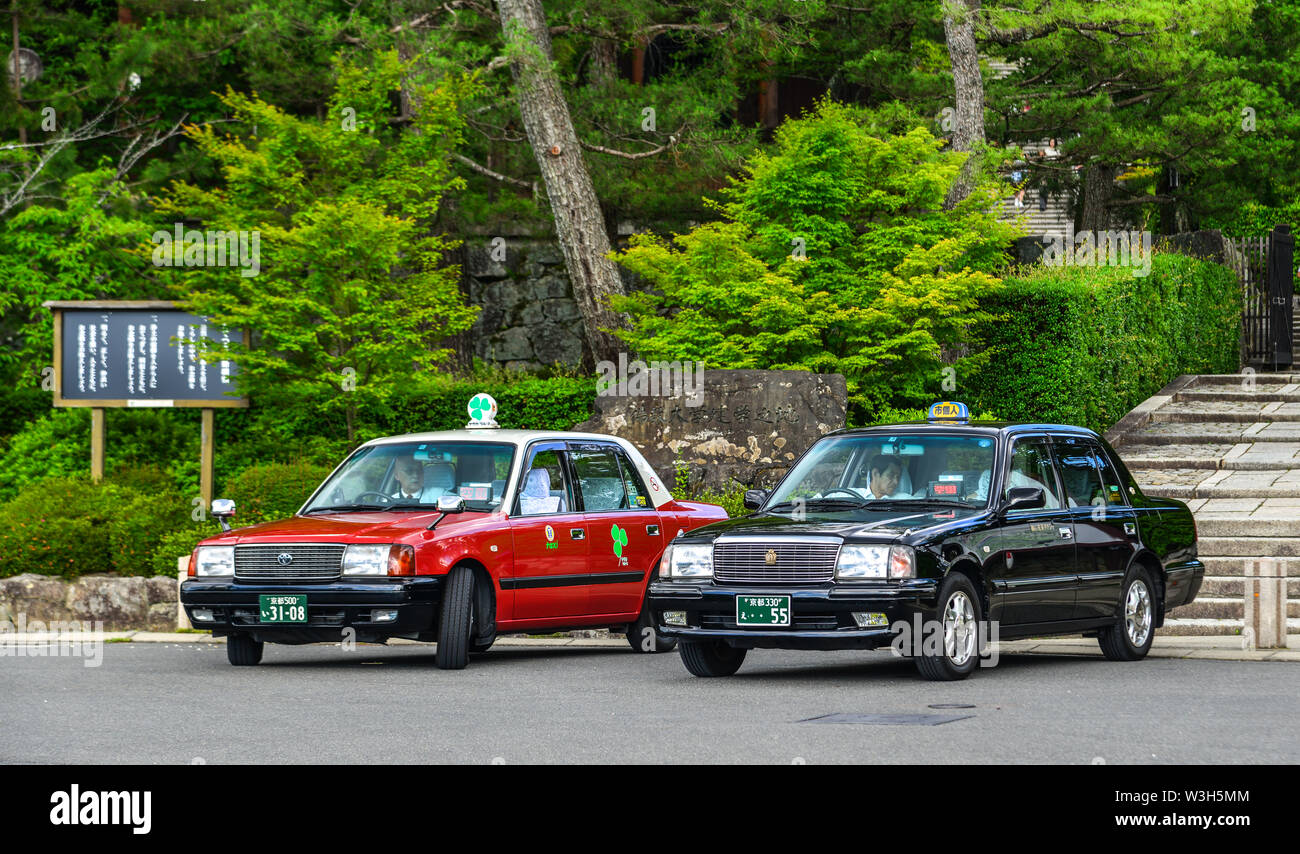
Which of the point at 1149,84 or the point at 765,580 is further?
the point at 1149,84

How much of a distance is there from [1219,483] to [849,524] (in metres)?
A: 8.56

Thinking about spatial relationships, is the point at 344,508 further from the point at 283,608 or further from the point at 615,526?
the point at 615,526

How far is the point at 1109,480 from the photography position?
12883mm

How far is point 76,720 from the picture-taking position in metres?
9.59

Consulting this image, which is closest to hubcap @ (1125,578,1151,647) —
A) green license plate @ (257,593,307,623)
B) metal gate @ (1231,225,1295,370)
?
green license plate @ (257,593,307,623)

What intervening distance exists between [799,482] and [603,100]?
Result: 13.9 metres

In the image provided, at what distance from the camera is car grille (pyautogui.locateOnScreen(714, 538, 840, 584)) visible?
35.3 ft

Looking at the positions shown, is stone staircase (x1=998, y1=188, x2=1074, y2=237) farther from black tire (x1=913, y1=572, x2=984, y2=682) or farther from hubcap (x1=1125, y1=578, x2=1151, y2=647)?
black tire (x1=913, y1=572, x2=984, y2=682)

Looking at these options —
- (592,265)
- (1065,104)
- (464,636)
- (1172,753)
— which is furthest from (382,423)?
(1172,753)

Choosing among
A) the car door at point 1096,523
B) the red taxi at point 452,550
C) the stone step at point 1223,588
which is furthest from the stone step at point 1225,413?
the red taxi at point 452,550

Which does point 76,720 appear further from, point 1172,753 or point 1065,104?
point 1065,104

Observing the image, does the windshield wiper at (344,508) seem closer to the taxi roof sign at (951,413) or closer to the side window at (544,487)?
the side window at (544,487)

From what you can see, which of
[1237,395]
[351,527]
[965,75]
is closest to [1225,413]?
[1237,395]

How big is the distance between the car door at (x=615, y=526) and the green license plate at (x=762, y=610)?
8.36 ft
